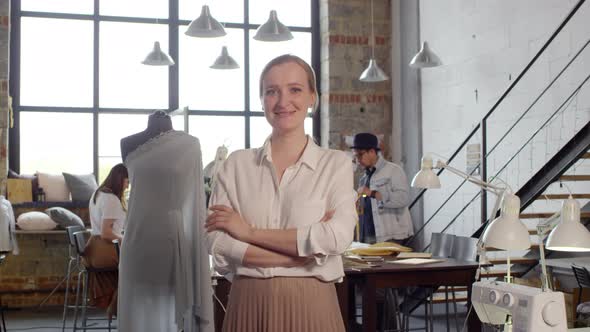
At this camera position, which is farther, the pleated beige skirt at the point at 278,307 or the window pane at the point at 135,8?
the window pane at the point at 135,8

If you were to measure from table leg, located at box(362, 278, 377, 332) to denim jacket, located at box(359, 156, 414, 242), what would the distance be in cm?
228

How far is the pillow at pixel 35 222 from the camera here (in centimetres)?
812

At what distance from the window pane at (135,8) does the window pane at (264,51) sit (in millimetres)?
1146

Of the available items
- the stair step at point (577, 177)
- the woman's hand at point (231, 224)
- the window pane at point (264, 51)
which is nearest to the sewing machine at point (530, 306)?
the woman's hand at point (231, 224)

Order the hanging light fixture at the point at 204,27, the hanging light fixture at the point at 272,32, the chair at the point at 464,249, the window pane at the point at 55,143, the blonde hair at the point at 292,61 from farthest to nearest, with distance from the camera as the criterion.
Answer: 1. the window pane at the point at 55,143
2. the hanging light fixture at the point at 272,32
3. the hanging light fixture at the point at 204,27
4. the chair at the point at 464,249
5. the blonde hair at the point at 292,61

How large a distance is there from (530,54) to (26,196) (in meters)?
5.47

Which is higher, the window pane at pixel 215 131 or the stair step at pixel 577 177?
the window pane at pixel 215 131

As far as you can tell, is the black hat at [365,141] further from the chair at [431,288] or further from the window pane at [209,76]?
the window pane at [209,76]

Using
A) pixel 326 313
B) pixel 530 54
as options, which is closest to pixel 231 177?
pixel 326 313

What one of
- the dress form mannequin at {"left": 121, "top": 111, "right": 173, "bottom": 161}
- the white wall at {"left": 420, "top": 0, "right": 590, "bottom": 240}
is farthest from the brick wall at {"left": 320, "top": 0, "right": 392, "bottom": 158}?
the dress form mannequin at {"left": 121, "top": 111, "right": 173, "bottom": 161}

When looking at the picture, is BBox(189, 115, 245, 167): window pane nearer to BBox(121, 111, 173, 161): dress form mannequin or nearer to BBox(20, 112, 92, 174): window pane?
BBox(20, 112, 92, 174): window pane

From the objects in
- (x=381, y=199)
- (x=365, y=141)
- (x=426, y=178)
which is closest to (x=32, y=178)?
(x=365, y=141)

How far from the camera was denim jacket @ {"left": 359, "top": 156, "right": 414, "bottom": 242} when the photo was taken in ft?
21.6

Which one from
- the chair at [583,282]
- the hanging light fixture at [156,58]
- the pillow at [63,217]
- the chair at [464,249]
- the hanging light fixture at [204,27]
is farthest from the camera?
the pillow at [63,217]
